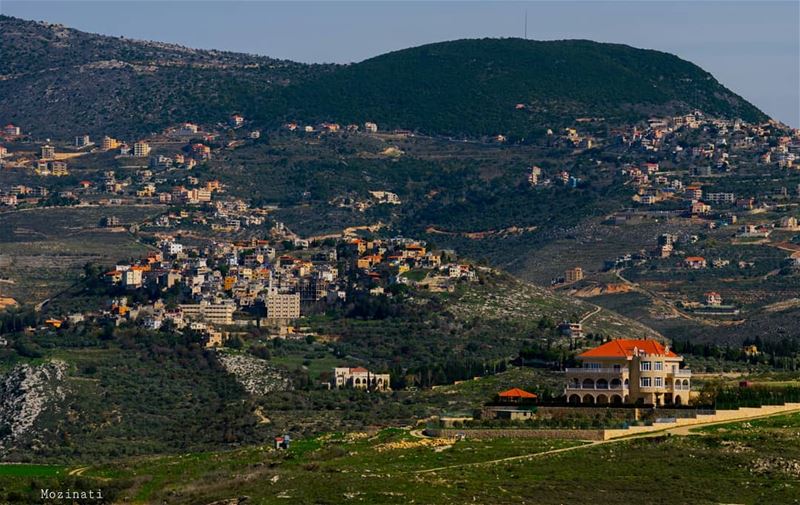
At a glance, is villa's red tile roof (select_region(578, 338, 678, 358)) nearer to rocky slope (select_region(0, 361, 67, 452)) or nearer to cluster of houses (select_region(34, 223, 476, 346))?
rocky slope (select_region(0, 361, 67, 452))

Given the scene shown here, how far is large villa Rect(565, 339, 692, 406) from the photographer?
82.8 m

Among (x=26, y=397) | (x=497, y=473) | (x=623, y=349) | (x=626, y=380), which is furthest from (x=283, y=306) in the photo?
(x=497, y=473)

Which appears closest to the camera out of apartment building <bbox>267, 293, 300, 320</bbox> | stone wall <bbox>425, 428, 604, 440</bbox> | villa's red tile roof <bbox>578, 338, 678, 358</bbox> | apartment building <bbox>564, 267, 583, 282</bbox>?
stone wall <bbox>425, 428, 604, 440</bbox>

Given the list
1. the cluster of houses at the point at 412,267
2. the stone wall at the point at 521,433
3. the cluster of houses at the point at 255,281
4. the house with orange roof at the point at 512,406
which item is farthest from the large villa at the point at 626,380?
the cluster of houses at the point at 412,267

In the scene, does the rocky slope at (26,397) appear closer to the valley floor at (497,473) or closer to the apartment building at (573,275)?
the valley floor at (497,473)

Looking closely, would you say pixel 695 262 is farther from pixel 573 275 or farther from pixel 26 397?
pixel 26 397

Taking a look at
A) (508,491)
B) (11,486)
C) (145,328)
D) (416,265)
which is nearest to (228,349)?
(145,328)

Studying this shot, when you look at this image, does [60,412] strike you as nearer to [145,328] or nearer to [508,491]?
[145,328]

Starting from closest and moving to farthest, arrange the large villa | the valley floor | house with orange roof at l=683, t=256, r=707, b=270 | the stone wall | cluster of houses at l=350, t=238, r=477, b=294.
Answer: the valley floor < the stone wall < the large villa < cluster of houses at l=350, t=238, r=477, b=294 < house with orange roof at l=683, t=256, r=707, b=270

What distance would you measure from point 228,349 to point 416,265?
29321 mm

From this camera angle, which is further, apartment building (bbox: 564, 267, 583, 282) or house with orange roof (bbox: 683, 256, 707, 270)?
house with orange roof (bbox: 683, 256, 707, 270)

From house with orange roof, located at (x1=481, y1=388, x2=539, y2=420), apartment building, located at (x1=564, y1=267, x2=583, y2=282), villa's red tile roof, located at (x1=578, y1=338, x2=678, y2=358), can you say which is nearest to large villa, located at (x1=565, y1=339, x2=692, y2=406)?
villa's red tile roof, located at (x1=578, y1=338, x2=678, y2=358)

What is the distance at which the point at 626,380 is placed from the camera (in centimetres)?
8306

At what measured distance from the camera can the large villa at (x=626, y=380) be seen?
272 feet
